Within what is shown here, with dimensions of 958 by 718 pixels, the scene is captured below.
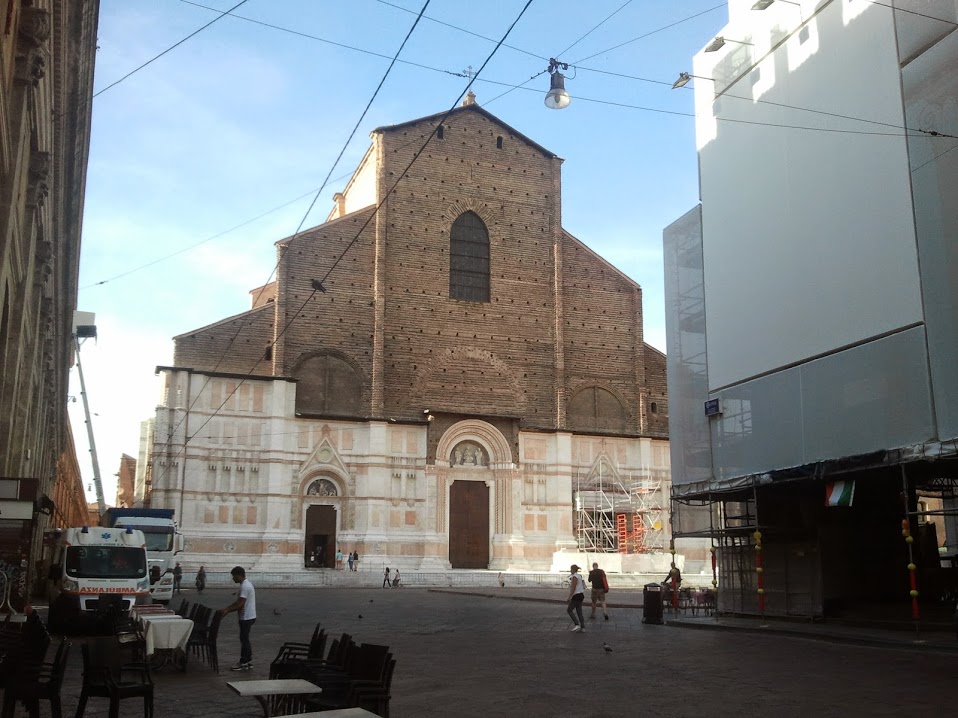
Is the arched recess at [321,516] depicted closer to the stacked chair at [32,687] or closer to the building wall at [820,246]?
the building wall at [820,246]

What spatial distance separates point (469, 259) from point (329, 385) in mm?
7788

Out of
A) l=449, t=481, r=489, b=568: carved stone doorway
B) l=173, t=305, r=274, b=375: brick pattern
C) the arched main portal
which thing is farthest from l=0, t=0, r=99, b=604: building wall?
l=449, t=481, r=489, b=568: carved stone doorway

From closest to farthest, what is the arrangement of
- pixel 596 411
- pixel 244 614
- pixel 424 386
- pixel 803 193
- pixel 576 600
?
pixel 244 614 → pixel 576 600 → pixel 803 193 → pixel 424 386 → pixel 596 411

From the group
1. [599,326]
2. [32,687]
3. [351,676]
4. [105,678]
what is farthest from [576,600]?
[599,326]

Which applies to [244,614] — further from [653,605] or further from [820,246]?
[820,246]

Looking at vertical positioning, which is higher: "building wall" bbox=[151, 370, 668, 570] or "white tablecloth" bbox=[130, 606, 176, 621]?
"building wall" bbox=[151, 370, 668, 570]

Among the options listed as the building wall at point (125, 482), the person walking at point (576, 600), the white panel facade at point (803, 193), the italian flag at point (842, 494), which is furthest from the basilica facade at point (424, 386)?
the building wall at point (125, 482)

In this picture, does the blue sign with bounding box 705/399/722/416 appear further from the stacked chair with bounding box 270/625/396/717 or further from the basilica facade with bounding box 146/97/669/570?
the basilica facade with bounding box 146/97/669/570

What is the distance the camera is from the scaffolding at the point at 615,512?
35531 mm

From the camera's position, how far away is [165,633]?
31.7 feet

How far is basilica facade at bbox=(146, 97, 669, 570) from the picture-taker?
32062mm

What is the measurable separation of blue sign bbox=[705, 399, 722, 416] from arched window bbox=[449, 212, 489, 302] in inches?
728

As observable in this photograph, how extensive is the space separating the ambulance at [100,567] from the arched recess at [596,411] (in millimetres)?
22337

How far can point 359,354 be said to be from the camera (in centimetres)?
3441
